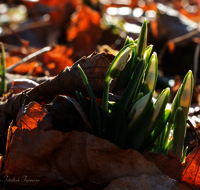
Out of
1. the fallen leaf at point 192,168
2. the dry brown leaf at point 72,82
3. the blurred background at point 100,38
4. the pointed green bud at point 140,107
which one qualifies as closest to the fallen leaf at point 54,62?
the blurred background at point 100,38

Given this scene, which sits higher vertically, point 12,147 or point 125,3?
point 125,3

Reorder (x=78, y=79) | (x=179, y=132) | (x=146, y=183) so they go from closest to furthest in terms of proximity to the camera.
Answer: (x=146, y=183) < (x=179, y=132) < (x=78, y=79)

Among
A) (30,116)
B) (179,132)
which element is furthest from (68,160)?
(179,132)

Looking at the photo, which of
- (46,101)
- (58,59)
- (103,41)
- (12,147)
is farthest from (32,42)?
(12,147)

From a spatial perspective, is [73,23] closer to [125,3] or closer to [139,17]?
Answer: [139,17]

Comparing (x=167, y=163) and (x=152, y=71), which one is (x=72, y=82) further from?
(x=167, y=163)
